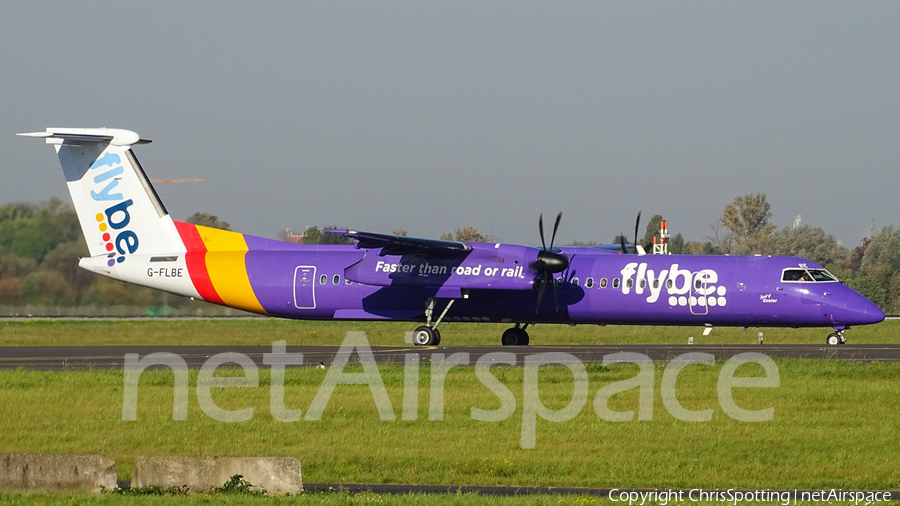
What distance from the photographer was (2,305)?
4103 cm

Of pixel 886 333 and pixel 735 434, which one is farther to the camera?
pixel 886 333

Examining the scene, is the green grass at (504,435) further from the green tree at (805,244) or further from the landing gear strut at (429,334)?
the green tree at (805,244)

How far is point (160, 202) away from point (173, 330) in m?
7.62

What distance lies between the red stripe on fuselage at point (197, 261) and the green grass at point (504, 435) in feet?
39.1

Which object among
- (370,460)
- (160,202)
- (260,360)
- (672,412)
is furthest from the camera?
(160,202)

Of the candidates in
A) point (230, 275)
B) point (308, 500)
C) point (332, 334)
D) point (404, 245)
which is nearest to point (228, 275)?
point (230, 275)

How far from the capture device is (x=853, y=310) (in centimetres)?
2894

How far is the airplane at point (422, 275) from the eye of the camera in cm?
2994

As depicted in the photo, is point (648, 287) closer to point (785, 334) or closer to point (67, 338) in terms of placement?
point (785, 334)

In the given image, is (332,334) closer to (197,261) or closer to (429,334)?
(197,261)

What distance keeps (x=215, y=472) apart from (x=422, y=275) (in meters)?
21.7

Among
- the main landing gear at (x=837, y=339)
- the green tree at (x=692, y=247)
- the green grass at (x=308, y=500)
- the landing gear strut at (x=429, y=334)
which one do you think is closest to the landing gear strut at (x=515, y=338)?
the landing gear strut at (x=429, y=334)

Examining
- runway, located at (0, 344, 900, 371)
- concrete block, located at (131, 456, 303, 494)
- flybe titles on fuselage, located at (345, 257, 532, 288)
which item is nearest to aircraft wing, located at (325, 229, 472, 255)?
flybe titles on fuselage, located at (345, 257, 532, 288)

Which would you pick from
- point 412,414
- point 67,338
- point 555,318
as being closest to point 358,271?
point 555,318
